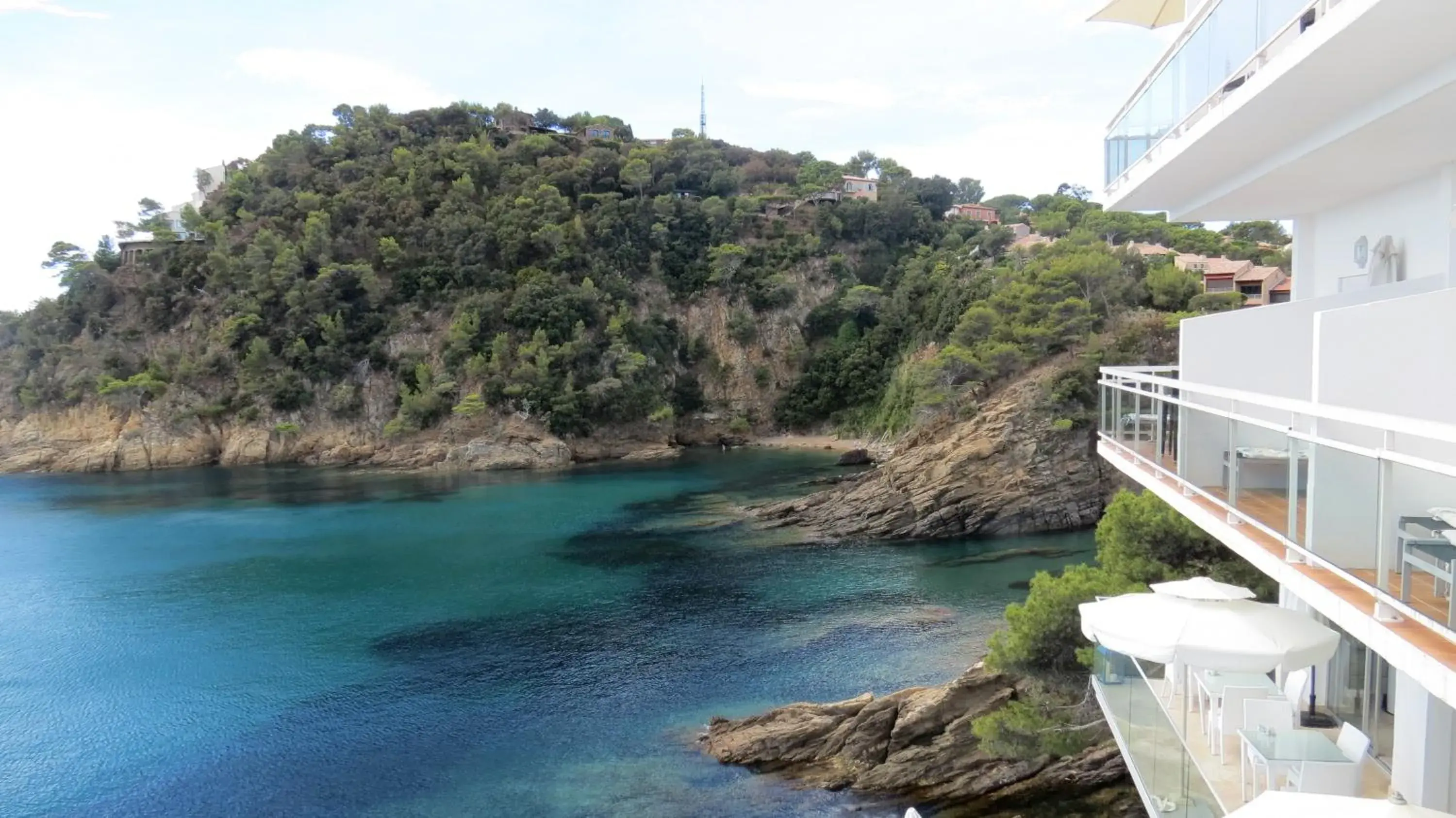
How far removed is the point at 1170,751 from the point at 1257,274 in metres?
38.3

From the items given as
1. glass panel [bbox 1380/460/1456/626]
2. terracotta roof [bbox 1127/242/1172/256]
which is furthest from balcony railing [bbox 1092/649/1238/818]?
terracotta roof [bbox 1127/242/1172/256]

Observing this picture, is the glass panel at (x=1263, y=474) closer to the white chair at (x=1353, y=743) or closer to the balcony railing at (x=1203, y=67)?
the white chair at (x=1353, y=743)

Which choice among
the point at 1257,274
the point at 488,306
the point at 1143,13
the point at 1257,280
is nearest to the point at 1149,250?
the point at 1257,274

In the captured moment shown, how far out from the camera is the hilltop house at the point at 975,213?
210 ft

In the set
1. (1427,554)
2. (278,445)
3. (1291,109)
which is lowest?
(278,445)

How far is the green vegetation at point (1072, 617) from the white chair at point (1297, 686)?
4646 mm

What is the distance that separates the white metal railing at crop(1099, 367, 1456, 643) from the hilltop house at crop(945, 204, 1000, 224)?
59694mm

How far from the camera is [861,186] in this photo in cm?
6731

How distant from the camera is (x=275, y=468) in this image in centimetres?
4709

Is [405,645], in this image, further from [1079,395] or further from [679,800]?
[1079,395]

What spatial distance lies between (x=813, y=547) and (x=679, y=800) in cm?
1511

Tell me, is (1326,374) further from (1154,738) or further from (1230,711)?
(1154,738)

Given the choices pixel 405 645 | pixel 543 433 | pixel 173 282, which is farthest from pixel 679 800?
pixel 173 282

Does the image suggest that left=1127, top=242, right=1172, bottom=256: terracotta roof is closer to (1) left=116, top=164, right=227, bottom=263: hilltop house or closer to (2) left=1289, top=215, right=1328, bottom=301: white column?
(2) left=1289, top=215, right=1328, bottom=301: white column
